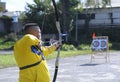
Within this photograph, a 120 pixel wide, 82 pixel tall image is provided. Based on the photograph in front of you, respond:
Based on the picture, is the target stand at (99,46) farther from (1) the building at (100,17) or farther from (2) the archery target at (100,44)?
(1) the building at (100,17)

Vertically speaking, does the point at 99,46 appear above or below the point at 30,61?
below

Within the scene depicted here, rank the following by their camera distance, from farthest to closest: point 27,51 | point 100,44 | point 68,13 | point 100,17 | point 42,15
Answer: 1. point 100,17
2. point 42,15
3. point 68,13
4. point 100,44
5. point 27,51

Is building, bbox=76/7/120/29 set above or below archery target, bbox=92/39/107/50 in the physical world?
below

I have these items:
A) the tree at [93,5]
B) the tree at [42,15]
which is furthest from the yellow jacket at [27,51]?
the tree at [93,5]

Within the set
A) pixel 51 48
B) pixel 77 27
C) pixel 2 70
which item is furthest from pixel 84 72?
pixel 77 27

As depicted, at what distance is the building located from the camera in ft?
156

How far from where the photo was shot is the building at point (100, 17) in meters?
47.4

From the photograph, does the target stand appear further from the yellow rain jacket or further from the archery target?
the yellow rain jacket

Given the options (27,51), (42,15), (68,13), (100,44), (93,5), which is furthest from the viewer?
(93,5)

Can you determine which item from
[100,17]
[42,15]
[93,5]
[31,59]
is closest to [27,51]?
[31,59]

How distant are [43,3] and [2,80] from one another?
35.3 meters

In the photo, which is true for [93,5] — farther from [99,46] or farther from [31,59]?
[31,59]

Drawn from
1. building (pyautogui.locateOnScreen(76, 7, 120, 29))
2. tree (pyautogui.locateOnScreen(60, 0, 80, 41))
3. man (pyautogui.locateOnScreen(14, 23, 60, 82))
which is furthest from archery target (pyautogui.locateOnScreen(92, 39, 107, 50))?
building (pyautogui.locateOnScreen(76, 7, 120, 29))

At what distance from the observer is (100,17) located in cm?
4875
